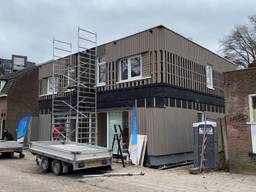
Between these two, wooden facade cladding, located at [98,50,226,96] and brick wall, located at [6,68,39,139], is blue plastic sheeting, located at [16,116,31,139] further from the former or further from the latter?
wooden facade cladding, located at [98,50,226,96]

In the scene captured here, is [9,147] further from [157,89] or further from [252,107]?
[252,107]

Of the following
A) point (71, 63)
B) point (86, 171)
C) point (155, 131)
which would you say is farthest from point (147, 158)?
point (71, 63)

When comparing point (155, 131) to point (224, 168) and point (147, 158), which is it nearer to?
point (147, 158)

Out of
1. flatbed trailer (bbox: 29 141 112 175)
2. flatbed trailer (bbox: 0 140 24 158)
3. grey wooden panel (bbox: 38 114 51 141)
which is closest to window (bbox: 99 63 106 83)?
grey wooden panel (bbox: 38 114 51 141)

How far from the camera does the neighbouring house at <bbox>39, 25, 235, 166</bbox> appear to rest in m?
14.2

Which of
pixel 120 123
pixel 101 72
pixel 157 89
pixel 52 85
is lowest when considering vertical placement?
pixel 120 123

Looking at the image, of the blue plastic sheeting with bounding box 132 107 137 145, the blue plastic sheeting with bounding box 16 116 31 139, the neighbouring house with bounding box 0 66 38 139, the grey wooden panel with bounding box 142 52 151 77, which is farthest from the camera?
the neighbouring house with bounding box 0 66 38 139

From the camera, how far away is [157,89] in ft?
46.5

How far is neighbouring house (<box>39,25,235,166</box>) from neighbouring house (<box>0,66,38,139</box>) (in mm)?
10692

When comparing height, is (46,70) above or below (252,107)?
above

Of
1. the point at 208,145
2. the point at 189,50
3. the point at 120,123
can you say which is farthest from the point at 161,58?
the point at 208,145

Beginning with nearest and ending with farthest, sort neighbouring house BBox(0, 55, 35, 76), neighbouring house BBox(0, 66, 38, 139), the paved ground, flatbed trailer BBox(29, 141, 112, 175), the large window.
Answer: the paved ground, flatbed trailer BBox(29, 141, 112, 175), the large window, neighbouring house BBox(0, 66, 38, 139), neighbouring house BBox(0, 55, 35, 76)

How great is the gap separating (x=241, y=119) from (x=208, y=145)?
175 cm

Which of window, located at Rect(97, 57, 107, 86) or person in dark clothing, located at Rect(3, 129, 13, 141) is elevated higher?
window, located at Rect(97, 57, 107, 86)
